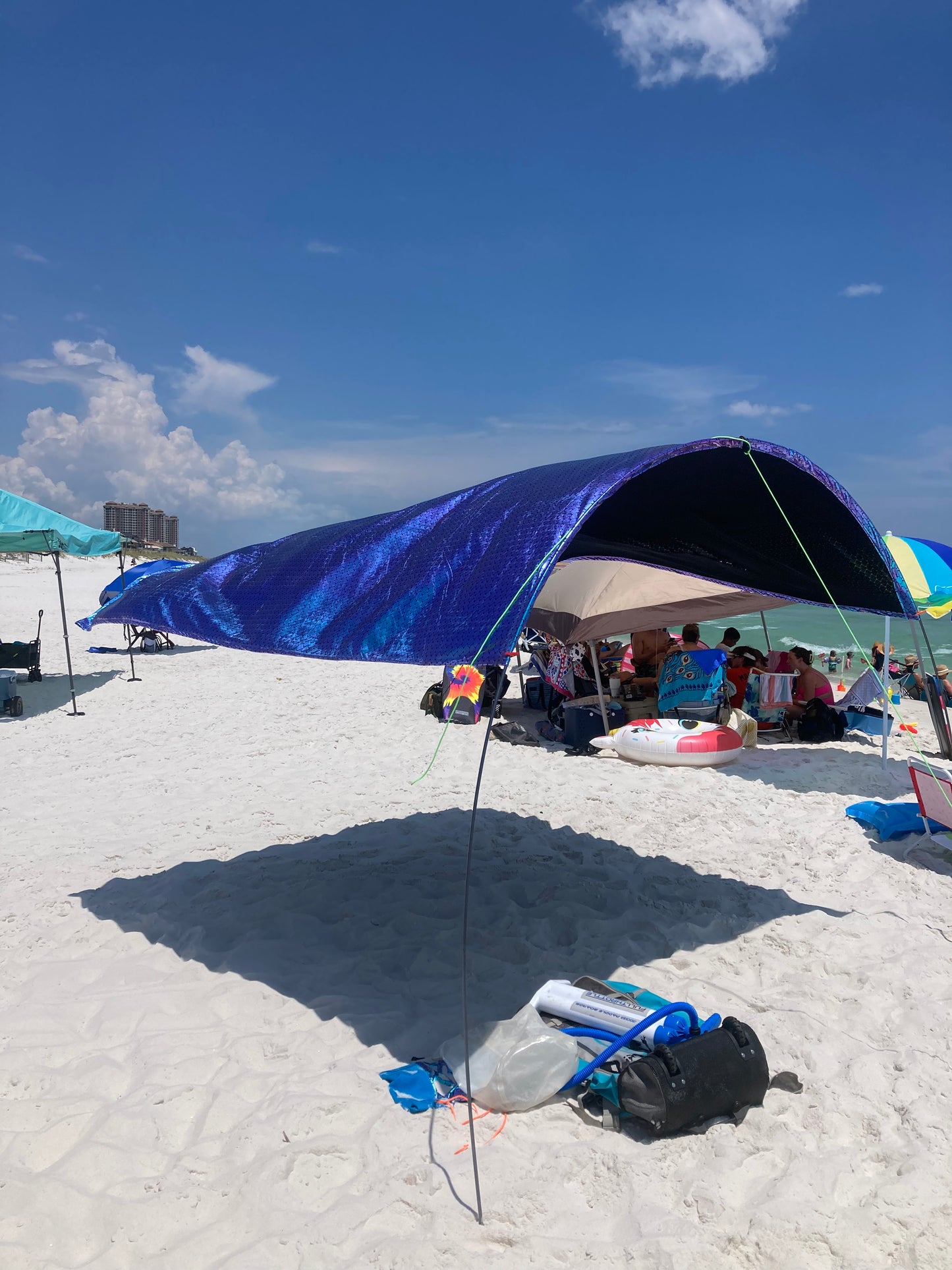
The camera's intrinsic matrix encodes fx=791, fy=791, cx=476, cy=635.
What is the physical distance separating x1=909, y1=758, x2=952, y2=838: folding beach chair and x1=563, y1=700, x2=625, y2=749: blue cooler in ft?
10.8

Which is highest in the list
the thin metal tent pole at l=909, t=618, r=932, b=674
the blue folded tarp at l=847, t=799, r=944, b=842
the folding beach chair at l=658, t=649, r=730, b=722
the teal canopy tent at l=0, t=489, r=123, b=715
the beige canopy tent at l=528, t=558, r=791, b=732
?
the teal canopy tent at l=0, t=489, r=123, b=715

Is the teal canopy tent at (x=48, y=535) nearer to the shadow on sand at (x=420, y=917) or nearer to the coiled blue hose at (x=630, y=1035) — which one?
the shadow on sand at (x=420, y=917)

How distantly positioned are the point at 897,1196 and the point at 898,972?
1455mm

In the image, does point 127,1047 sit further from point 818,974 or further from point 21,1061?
point 818,974

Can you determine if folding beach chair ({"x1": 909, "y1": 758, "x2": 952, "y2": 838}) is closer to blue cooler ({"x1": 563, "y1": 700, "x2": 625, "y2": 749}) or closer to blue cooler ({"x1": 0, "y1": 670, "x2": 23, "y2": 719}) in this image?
blue cooler ({"x1": 563, "y1": 700, "x2": 625, "y2": 749})

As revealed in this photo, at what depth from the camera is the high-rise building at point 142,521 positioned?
100 metres

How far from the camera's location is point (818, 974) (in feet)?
11.8

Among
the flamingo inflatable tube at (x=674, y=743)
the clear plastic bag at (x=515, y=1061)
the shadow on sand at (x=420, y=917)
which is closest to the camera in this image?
the clear plastic bag at (x=515, y=1061)

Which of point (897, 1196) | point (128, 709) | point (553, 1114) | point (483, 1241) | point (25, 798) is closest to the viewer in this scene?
point (483, 1241)

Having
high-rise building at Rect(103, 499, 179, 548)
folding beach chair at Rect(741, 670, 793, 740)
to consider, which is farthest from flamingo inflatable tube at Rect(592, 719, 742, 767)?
high-rise building at Rect(103, 499, 179, 548)

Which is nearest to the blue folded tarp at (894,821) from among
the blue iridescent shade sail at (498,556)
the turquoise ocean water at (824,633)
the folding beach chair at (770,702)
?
the blue iridescent shade sail at (498,556)

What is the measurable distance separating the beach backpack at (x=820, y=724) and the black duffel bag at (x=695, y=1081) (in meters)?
6.31

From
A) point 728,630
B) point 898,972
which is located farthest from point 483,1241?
point 728,630

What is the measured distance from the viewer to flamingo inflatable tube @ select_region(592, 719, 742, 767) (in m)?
6.45
